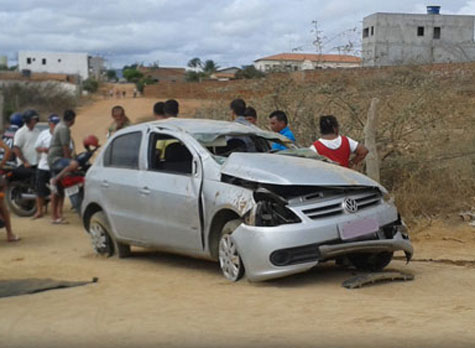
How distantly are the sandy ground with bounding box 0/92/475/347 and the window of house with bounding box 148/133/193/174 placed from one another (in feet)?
3.99

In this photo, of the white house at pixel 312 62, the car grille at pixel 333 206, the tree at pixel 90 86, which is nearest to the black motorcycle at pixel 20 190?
the white house at pixel 312 62

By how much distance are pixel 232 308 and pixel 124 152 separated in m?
3.74

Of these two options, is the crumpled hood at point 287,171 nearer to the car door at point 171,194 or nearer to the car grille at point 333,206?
the car grille at point 333,206

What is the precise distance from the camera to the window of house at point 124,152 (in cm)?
958

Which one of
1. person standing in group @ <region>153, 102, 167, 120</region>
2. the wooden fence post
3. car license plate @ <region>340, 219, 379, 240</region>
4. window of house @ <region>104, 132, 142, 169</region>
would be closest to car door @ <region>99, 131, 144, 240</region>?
window of house @ <region>104, 132, 142, 169</region>

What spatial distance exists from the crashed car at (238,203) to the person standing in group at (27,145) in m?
4.54

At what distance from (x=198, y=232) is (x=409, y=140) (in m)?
5.61

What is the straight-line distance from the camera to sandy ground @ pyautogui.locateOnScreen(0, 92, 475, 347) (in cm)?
572

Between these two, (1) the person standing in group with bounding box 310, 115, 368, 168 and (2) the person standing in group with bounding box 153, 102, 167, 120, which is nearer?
(1) the person standing in group with bounding box 310, 115, 368, 168

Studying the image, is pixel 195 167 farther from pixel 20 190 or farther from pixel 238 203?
pixel 20 190

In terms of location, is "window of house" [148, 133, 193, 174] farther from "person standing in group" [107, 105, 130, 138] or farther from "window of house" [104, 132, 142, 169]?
"person standing in group" [107, 105, 130, 138]

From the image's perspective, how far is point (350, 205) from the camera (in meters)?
7.68

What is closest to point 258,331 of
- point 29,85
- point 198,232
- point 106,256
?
point 198,232

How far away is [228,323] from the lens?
616 cm
